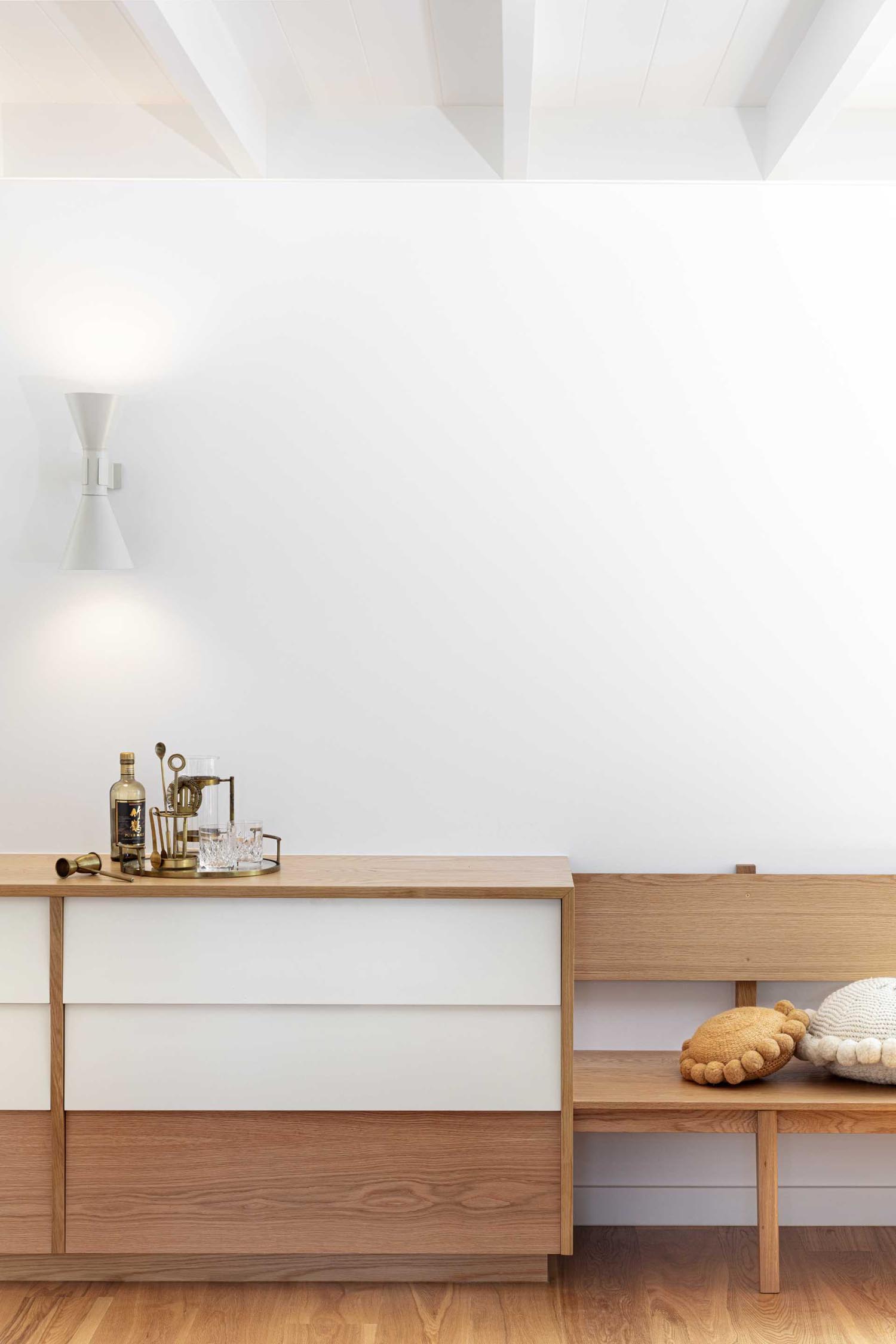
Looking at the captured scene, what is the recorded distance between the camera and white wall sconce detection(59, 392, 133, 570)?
2.55 m

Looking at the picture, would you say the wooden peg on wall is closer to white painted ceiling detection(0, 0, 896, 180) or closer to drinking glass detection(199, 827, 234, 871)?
drinking glass detection(199, 827, 234, 871)

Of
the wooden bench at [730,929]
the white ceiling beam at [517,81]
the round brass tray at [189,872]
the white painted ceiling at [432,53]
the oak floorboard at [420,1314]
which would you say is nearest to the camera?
the white ceiling beam at [517,81]

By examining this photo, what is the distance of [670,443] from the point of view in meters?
2.67

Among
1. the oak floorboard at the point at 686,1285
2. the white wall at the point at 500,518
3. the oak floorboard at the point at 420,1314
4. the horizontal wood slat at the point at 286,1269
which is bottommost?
the oak floorboard at the point at 686,1285

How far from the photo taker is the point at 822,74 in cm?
225

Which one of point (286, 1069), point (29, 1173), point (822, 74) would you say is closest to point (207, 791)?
point (286, 1069)

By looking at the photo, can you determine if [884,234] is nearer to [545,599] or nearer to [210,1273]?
[545,599]

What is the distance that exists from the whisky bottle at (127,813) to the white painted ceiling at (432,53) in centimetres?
147

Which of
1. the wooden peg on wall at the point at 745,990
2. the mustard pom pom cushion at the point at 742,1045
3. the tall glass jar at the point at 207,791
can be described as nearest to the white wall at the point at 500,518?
the wooden peg on wall at the point at 745,990

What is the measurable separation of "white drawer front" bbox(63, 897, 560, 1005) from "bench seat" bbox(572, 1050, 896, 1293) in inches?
10.8

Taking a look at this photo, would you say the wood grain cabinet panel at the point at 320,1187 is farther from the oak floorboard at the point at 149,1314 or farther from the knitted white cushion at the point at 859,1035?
the knitted white cushion at the point at 859,1035

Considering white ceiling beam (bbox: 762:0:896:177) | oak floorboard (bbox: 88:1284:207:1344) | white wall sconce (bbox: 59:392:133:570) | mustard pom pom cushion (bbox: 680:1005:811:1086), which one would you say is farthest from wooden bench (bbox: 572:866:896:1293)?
white ceiling beam (bbox: 762:0:896:177)

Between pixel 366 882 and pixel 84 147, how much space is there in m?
1.79

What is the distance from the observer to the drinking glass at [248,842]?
2428mm
